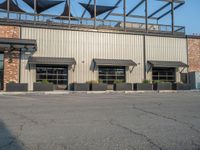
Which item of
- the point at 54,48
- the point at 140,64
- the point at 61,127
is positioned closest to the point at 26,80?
the point at 54,48

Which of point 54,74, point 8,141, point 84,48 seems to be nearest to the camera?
point 8,141

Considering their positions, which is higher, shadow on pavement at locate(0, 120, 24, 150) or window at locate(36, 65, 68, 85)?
window at locate(36, 65, 68, 85)

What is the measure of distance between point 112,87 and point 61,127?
66.0ft

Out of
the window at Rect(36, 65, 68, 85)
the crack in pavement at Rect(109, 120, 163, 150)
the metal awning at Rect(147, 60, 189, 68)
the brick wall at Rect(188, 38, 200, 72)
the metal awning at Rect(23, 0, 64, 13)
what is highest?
the metal awning at Rect(23, 0, 64, 13)

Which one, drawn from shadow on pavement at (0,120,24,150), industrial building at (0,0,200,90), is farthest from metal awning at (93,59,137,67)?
shadow on pavement at (0,120,24,150)

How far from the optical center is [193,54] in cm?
2930

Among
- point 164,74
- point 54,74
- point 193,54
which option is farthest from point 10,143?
point 193,54

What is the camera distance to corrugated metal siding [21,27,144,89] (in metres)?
24.1

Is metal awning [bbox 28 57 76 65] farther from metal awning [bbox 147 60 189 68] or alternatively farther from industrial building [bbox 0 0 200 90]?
metal awning [bbox 147 60 189 68]

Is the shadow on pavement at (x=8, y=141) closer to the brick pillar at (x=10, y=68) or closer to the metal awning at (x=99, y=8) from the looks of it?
the brick pillar at (x=10, y=68)

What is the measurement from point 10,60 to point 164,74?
1615 cm

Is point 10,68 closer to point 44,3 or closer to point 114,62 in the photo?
point 114,62

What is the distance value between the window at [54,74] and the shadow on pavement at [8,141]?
18.9 m

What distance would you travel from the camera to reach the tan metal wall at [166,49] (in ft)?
90.9
